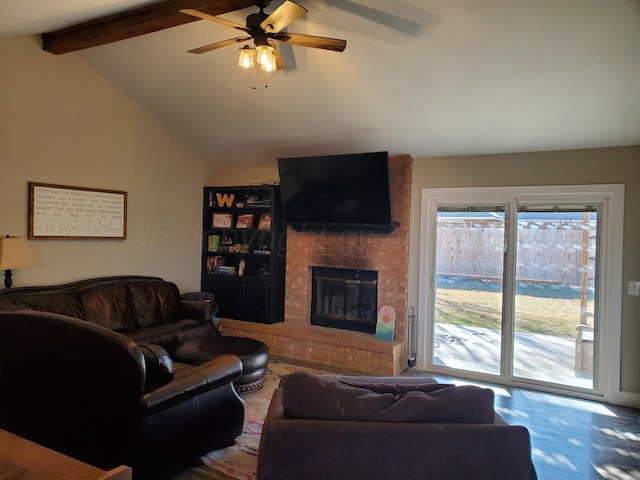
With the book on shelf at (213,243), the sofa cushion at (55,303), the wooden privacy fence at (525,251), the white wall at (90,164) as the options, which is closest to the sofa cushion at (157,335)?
the sofa cushion at (55,303)

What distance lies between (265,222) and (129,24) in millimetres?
2621

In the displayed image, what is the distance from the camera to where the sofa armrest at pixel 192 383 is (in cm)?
215

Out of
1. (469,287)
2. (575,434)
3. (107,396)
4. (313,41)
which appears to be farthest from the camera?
(469,287)

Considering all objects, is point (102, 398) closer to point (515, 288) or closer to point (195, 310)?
point (195, 310)

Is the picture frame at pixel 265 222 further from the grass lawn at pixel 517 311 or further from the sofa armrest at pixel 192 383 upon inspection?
the sofa armrest at pixel 192 383

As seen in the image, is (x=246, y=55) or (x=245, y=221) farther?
(x=245, y=221)

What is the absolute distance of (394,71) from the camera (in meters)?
3.44

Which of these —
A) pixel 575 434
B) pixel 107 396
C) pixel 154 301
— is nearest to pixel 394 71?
pixel 107 396

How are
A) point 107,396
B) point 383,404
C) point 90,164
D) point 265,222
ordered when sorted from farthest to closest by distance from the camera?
point 265,222 < point 90,164 < point 107,396 < point 383,404

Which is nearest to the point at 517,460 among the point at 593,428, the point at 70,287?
the point at 593,428

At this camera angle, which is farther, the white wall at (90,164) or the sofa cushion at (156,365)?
the white wall at (90,164)

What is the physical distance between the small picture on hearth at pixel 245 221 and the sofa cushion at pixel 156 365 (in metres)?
3.20

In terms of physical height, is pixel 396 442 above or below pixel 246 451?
above

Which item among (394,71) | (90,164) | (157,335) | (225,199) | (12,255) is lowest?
(157,335)
